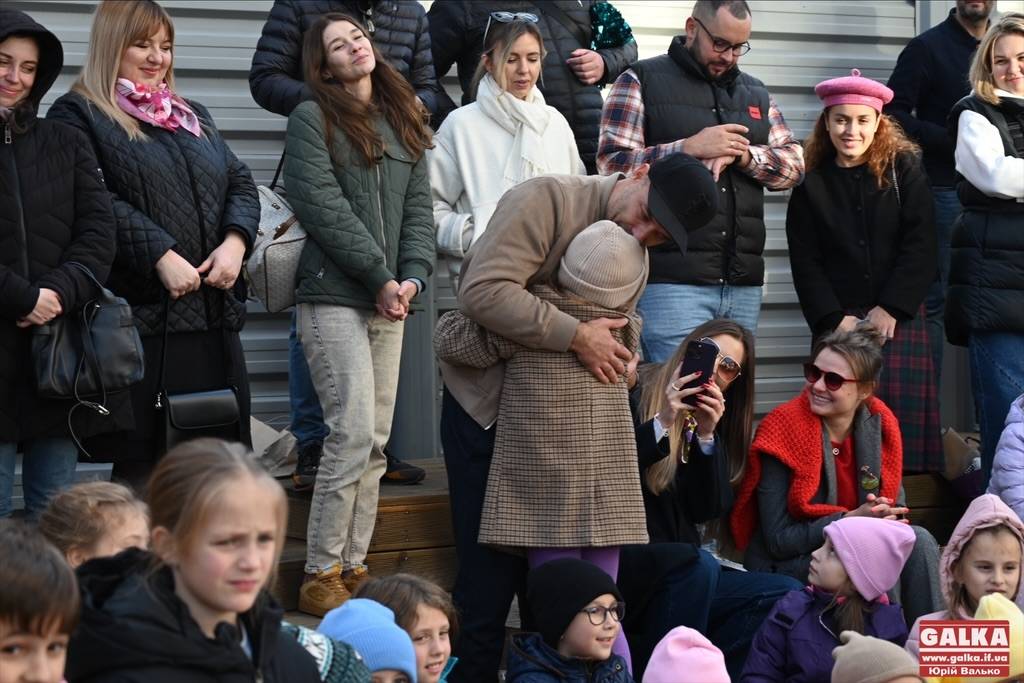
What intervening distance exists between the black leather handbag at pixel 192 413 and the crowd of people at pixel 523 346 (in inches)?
0.8

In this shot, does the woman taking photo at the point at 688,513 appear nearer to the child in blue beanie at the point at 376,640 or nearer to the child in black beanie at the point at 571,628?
the child in black beanie at the point at 571,628

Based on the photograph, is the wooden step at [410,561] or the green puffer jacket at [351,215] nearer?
the green puffer jacket at [351,215]

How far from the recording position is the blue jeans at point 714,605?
17.1 ft

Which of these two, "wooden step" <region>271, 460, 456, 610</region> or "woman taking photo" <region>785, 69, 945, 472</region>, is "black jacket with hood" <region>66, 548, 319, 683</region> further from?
"woman taking photo" <region>785, 69, 945, 472</region>

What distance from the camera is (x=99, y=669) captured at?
A: 2.94 m

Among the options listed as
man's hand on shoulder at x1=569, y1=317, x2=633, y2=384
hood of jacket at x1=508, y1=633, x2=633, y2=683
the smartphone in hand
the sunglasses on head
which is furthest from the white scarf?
hood of jacket at x1=508, y1=633, x2=633, y2=683

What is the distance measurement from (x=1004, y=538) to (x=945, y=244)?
8.23 feet

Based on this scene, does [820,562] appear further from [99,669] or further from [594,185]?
[99,669]

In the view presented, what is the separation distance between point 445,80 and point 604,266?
3004 millimetres

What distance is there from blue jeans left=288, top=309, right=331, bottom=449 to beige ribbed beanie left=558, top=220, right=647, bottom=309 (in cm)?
161

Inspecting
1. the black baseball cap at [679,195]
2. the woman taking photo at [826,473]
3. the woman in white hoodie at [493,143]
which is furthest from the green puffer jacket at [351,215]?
the woman taking photo at [826,473]

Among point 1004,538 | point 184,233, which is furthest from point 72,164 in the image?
point 1004,538

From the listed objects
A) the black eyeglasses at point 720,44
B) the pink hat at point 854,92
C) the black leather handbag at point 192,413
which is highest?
the black eyeglasses at point 720,44

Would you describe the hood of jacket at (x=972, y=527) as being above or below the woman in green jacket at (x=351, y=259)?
below
